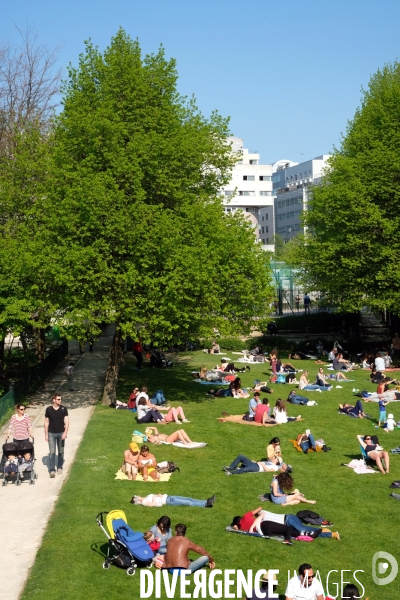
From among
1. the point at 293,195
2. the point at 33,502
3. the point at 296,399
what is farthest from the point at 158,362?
the point at 293,195

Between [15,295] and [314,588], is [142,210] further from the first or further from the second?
[314,588]

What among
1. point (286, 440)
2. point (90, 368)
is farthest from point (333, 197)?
point (286, 440)

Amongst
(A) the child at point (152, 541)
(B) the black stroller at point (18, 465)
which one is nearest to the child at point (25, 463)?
(B) the black stroller at point (18, 465)

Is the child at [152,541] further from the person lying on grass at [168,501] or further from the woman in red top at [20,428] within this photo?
the woman in red top at [20,428]

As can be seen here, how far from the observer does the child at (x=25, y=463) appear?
17.8 meters

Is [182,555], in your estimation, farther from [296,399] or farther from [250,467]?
[296,399]

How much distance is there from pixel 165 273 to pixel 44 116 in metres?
23.1

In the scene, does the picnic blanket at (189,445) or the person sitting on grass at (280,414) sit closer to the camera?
the picnic blanket at (189,445)

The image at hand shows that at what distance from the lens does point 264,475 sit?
18766mm

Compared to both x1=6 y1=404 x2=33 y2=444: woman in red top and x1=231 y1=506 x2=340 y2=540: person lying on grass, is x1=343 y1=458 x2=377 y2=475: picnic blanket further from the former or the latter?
x1=6 y1=404 x2=33 y2=444: woman in red top

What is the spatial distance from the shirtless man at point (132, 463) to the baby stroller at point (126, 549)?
4.64 metres

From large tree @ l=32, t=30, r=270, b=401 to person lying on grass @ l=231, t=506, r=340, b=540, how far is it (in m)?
12.6

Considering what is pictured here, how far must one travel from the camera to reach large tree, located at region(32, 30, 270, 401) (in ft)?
88.9

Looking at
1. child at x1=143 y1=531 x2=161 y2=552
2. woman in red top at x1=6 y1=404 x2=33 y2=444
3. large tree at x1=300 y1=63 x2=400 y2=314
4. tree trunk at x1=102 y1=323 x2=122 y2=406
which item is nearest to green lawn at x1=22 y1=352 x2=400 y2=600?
child at x1=143 y1=531 x2=161 y2=552
